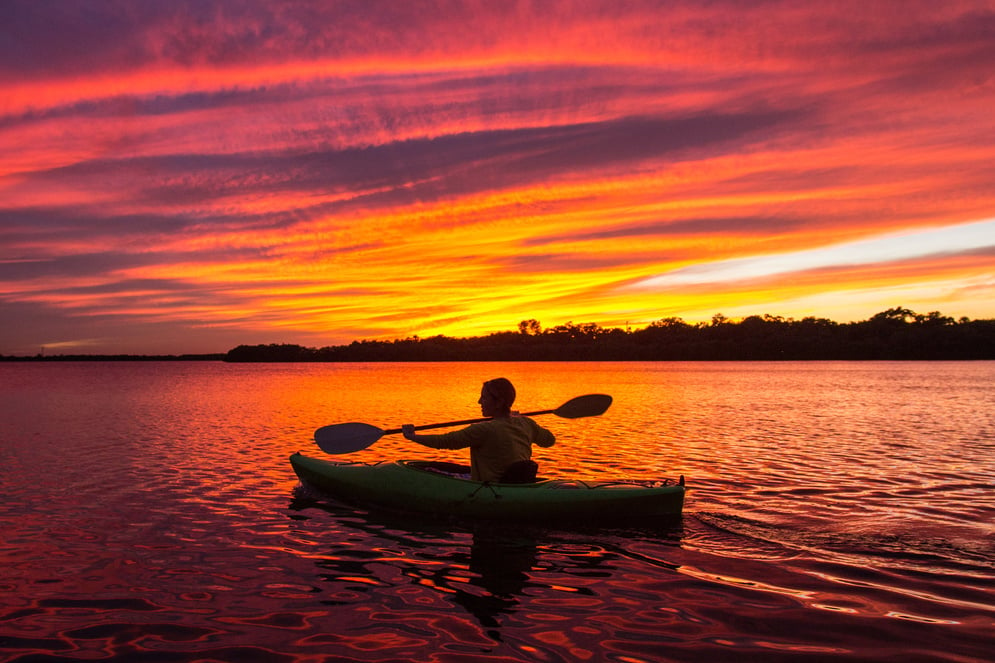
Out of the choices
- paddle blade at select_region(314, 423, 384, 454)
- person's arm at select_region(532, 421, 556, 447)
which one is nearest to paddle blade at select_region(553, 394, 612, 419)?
person's arm at select_region(532, 421, 556, 447)

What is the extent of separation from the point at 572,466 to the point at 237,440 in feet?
31.2

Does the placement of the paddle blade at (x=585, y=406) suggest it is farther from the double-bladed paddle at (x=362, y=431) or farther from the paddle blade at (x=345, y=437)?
the paddle blade at (x=345, y=437)

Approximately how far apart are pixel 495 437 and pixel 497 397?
58 cm

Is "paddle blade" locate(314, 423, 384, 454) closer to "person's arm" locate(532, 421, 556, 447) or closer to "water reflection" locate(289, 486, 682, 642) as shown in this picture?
"water reflection" locate(289, 486, 682, 642)

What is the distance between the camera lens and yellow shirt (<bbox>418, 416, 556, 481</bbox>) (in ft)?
28.1

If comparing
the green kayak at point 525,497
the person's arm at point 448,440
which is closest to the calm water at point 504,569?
→ the green kayak at point 525,497

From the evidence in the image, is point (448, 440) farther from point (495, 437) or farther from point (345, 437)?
point (345, 437)

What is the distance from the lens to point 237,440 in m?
18.4

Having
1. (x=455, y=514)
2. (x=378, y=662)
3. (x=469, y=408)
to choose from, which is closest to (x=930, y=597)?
(x=378, y=662)

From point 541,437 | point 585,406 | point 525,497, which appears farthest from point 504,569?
point 585,406

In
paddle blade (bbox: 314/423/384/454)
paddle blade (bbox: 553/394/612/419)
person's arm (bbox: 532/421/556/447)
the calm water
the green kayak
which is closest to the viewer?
the calm water

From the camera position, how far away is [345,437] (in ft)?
35.6

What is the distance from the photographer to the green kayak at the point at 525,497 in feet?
27.9

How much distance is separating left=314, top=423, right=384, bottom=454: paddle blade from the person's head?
2.65 m
